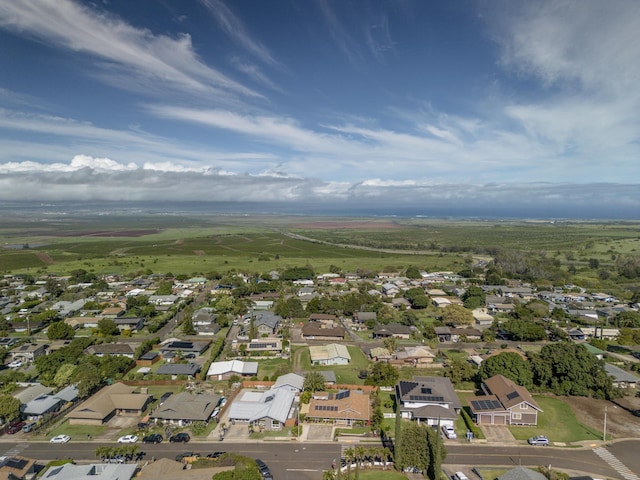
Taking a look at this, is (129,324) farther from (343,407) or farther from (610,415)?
(610,415)

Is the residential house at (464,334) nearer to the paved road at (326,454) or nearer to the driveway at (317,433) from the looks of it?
the paved road at (326,454)

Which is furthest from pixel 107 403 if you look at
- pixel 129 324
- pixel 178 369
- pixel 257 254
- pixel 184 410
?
pixel 257 254

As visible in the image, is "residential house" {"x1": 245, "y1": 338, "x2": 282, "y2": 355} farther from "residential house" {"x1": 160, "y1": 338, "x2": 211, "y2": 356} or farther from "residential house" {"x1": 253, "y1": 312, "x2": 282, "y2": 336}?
"residential house" {"x1": 160, "y1": 338, "x2": 211, "y2": 356}

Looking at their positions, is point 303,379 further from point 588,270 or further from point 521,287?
point 588,270

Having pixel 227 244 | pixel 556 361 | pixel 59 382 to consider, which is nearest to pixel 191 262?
pixel 227 244

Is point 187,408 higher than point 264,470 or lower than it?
lower

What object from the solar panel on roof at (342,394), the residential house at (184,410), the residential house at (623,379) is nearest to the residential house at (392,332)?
the solar panel on roof at (342,394)

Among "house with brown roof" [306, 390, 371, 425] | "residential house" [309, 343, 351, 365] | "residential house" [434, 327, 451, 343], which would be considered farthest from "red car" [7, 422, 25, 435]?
"residential house" [434, 327, 451, 343]
